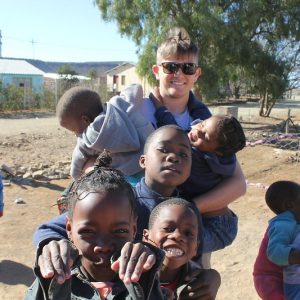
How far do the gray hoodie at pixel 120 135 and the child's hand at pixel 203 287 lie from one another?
60cm

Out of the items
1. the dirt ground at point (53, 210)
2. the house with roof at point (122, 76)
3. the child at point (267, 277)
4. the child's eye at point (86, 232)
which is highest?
the house with roof at point (122, 76)

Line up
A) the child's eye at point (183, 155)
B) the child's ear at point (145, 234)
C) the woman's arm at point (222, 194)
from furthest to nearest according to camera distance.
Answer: the woman's arm at point (222, 194) < the child's eye at point (183, 155) < the child's ear at point (145, 234)

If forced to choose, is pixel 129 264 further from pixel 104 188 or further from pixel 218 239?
pixel 218 239

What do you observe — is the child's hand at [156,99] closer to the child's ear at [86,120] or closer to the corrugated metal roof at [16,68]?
the child's ear at [86,120]

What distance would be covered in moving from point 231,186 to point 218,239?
26cm

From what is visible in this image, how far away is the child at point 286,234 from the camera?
263cm

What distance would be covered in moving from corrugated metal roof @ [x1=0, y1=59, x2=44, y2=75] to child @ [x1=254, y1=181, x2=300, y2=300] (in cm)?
3684

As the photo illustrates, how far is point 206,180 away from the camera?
6.90ft

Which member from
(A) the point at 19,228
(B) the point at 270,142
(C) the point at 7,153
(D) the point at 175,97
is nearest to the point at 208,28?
(B) the point at 270,142

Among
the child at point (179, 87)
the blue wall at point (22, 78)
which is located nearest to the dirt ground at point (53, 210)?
the child at point (179, 87)

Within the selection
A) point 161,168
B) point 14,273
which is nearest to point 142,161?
point 161,168

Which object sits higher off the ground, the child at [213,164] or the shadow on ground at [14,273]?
the child at [213,164]

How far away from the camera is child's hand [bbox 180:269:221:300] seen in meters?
1.62

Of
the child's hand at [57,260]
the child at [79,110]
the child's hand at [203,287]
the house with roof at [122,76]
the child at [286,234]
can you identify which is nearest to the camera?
the child's hand at [57,260]
